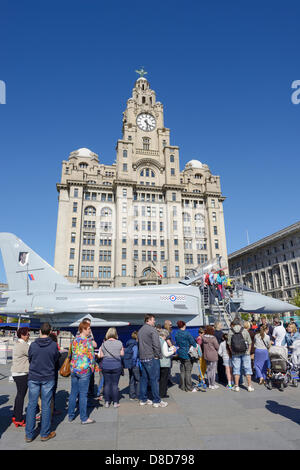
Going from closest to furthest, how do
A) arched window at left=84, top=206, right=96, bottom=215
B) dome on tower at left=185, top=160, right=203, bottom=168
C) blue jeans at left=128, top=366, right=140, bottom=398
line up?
1. blue jeans at left=128, top=366, right=140, bottom=398
2. arched window at left=84, top=206, right=96, bottom=215
3. dome on tower at left=185, top=160, right=203, bottom=168

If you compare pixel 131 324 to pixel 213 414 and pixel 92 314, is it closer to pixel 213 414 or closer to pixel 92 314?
pixel 92 314

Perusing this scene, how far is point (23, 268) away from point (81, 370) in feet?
42.9

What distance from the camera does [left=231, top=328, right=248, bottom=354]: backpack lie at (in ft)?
27.8

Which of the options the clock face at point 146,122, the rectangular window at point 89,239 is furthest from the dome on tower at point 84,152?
the rectangular window at point 89,239

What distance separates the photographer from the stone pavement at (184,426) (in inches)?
184

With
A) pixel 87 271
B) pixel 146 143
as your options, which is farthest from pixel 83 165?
pixel 87 271

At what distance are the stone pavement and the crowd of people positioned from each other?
30 cm

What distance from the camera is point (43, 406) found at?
516 cm

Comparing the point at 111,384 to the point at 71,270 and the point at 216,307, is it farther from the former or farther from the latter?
the point at 71,270

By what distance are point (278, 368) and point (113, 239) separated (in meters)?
47.3

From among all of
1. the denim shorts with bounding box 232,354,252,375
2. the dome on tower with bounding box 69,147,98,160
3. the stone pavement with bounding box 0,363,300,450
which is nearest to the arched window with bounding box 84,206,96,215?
the dome on tower with bounding box 69,147,98,160

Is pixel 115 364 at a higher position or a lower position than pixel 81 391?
higher

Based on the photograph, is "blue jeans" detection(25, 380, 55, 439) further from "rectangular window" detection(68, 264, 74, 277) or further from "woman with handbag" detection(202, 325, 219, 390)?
"rectangular window" detection(68, 264, 74, 277)

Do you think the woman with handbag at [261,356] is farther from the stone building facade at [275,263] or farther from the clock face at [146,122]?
the clock face at [146,122]
